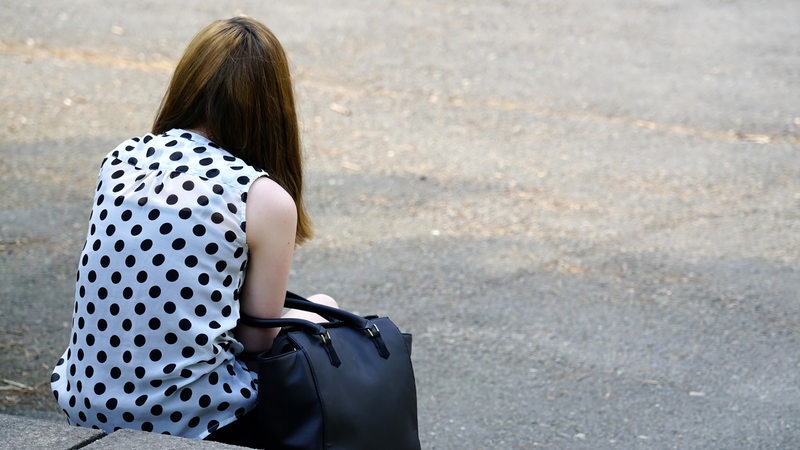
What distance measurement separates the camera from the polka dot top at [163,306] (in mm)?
2318

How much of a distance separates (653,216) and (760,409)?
6.19 ft

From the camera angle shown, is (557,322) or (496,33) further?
(496,33)

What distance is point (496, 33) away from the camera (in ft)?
27.8

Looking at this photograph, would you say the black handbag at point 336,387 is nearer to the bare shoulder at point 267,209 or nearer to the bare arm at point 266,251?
the bare arm at point 266,251

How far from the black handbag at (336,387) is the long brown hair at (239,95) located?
1.42ft

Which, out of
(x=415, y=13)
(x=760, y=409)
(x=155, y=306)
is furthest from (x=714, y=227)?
(x=415, y=13)

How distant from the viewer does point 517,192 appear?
5.70 m

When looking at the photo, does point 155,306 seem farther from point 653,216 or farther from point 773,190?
point 773,190

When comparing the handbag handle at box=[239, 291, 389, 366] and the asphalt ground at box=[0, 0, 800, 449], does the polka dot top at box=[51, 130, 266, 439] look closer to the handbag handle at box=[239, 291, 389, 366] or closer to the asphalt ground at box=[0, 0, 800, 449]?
the handbag handle at box=[239, 291, 389, 366]

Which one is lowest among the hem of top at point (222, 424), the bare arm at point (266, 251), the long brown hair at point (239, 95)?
the hem of top at point (222, 424)

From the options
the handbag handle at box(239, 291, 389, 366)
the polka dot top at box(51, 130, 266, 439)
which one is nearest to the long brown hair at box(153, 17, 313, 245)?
the polka dot top at box(51, 130, 266, 439)

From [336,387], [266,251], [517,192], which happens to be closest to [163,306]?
[266,251]

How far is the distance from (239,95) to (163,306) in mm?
545

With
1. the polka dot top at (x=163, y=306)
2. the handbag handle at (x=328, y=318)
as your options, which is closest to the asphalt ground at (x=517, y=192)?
the handbag handle at (x=328, y=318)
